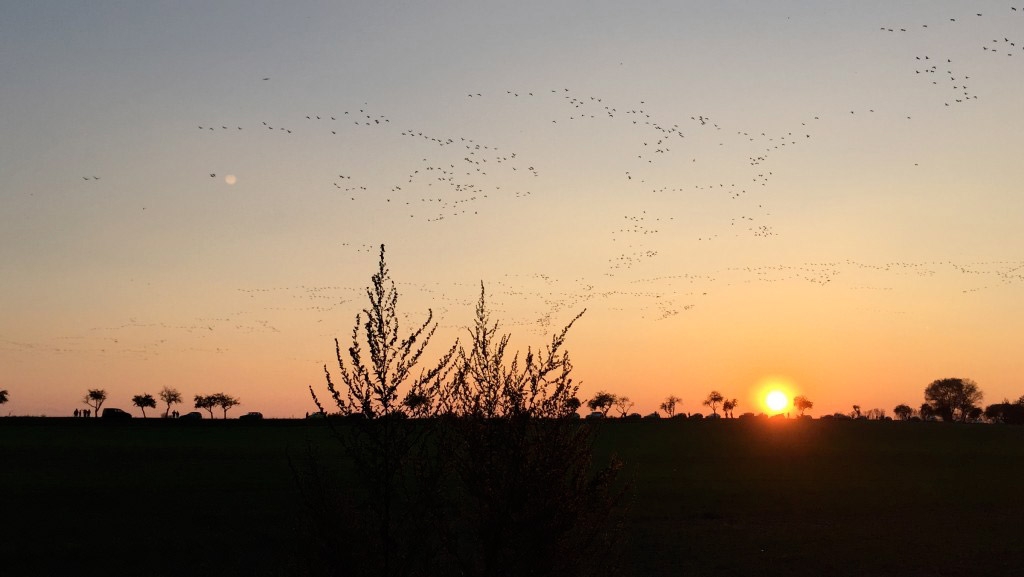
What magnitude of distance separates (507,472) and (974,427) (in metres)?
151

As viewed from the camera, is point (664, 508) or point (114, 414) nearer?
point (664, 508)

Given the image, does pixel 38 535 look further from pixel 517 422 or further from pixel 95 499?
pixel 517 422

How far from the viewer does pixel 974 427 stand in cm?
13900

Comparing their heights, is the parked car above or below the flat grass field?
above

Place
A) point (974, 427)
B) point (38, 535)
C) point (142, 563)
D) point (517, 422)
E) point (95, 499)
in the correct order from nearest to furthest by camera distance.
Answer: point (517, 422), point (142, 563), point (38, 535), point (95, 499), point (974, 427)

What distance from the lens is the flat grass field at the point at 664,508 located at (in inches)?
1382

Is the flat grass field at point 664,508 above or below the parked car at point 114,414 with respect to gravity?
below

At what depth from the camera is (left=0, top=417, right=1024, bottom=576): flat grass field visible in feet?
115

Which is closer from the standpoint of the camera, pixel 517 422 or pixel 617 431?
pixel 517 422

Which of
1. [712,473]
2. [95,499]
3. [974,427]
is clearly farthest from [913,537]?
[974,427]

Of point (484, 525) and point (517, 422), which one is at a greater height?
point (517, 422)

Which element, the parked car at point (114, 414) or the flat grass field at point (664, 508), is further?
the parked car at point (114, 414)

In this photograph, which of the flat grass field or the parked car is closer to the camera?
the flat grass field

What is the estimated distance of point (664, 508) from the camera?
51.2 metres
